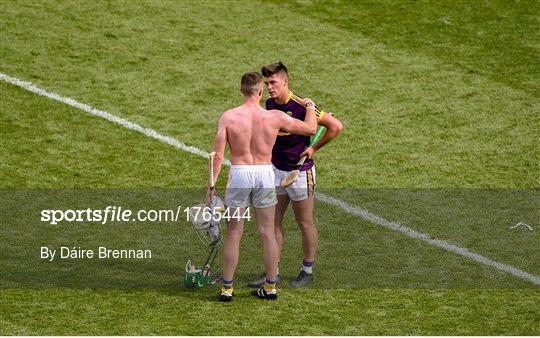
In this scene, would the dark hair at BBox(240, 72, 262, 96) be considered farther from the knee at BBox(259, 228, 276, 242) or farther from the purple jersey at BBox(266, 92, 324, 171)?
the knee at BBox(259, 228, 276, 242)

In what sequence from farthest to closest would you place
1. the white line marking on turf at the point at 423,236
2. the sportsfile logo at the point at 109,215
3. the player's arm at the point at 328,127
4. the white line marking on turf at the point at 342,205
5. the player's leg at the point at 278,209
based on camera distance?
the sportsfile logo at the point at 109,215, the white line marking on turf at the point at 342,205, the white line marking on turf at the point at 423,236, the player's leg at the point at 278,209, the player's arm at the point at 328,127

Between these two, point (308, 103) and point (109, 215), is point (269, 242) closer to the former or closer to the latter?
point (308, 103)

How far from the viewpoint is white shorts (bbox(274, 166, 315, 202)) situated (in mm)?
14859

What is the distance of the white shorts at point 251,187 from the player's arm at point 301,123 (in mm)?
437

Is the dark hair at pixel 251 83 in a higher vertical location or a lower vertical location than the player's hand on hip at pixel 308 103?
higher

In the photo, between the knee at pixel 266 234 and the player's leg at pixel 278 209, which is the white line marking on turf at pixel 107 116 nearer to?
the player's leg at pixel 278 209

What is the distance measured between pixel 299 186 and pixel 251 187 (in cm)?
80

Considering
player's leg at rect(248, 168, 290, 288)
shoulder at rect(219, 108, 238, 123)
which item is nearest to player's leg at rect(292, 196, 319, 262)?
player's leg at rect(248, 168, 290, 288)

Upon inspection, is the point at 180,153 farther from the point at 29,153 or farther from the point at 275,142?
the point at 275,142

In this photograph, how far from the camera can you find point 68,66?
825 inches

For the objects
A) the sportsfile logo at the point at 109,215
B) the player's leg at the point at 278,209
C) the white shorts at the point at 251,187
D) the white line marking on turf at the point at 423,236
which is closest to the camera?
the white shorts at the point at 251,187

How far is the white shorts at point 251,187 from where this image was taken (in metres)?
14.2

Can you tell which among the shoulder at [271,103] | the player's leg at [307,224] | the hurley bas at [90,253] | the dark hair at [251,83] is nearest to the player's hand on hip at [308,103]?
the shoulder at [271,103]

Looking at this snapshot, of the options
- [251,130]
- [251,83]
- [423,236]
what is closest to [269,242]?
[251,130]
